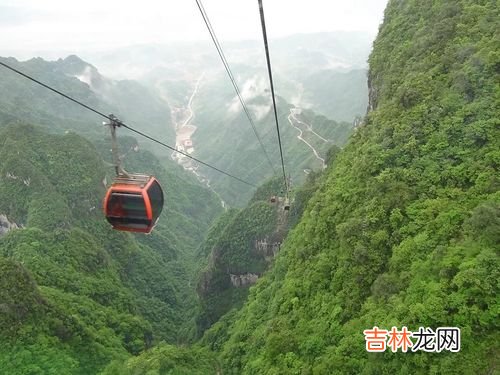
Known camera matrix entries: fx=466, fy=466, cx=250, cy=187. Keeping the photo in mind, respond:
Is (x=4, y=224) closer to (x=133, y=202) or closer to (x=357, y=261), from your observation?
(x=357, y=261)

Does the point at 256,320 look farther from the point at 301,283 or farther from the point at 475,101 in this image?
the point at 475,101

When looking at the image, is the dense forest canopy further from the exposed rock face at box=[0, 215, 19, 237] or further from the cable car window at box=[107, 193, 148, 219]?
the cable car window at box=[107, 193, 148, 219]

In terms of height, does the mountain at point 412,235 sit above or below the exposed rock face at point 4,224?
below

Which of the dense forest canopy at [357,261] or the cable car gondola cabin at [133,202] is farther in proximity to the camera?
the dense forest canopy at [357,261]

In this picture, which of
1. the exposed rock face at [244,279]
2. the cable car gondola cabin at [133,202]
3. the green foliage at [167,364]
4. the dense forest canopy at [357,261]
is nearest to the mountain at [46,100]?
the dense forest canopy at [357,261]

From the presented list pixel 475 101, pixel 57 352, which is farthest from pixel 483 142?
pixel 57 352

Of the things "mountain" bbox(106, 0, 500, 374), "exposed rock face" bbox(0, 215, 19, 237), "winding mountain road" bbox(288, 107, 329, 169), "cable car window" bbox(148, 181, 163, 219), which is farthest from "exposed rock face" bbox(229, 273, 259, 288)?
"cable car window" bbox(148, 181, 163, 219)

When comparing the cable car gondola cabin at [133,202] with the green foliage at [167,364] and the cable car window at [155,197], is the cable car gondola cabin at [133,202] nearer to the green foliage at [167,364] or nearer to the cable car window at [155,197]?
the cable car window at [155,197]

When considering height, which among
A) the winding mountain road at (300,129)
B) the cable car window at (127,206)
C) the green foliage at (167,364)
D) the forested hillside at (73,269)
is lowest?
the green foliage at (167,364)
